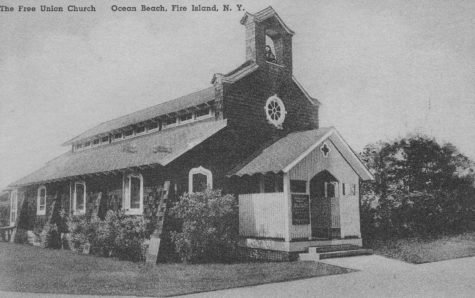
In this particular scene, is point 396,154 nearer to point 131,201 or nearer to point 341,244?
point 341,244

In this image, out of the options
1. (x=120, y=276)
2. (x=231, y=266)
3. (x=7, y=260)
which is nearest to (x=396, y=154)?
(x=231, y=266)

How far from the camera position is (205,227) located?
56.1ft

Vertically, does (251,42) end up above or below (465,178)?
above

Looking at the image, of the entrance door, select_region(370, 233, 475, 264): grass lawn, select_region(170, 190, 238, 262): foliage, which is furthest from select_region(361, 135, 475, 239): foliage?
select_region(170, 190, 238, 262): foliage

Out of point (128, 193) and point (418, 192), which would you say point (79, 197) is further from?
point (418, 192)

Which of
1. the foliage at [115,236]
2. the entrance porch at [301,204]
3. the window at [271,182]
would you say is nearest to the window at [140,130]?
the foliage at [115,236]

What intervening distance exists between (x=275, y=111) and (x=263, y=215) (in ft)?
20.2

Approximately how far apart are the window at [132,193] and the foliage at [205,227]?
3.19m

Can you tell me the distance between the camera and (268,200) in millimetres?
17938

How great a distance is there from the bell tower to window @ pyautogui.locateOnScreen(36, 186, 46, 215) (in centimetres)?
1481

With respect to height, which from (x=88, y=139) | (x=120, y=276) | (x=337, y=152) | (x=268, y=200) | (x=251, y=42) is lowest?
(x=120, y=276)

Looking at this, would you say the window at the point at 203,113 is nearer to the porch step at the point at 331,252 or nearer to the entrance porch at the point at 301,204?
the entrance porch at the point at 301,204

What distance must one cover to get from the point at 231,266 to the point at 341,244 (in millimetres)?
5103

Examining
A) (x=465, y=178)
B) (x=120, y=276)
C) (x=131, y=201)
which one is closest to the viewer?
(x=120, y=276)
